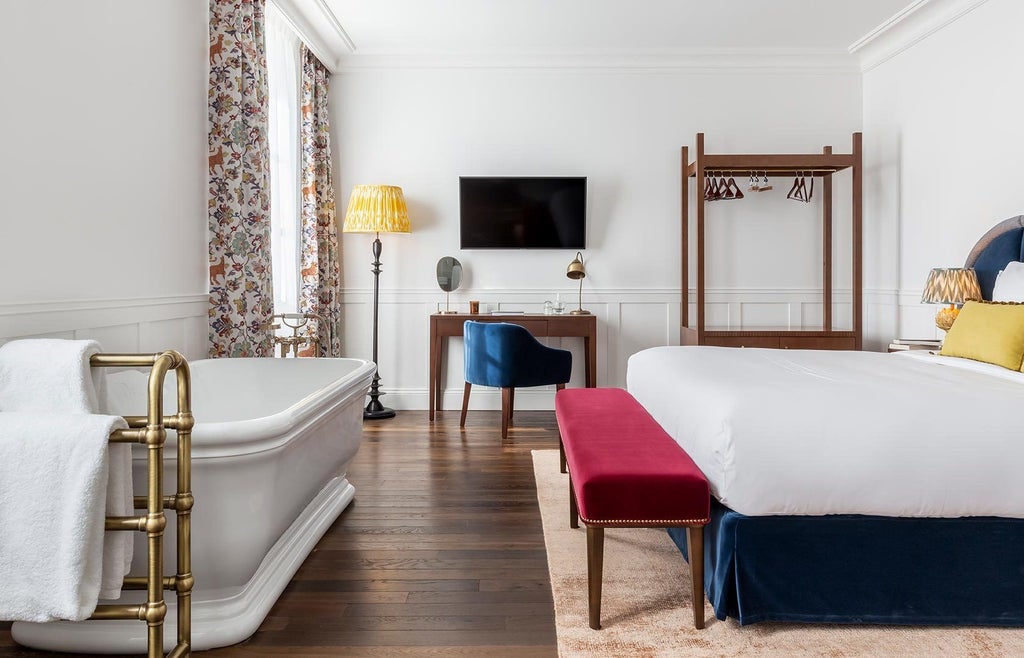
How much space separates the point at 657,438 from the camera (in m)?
2.25

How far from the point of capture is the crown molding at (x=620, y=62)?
5352 millimetres

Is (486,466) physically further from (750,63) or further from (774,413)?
(750,63)

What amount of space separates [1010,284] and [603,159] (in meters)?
2.91

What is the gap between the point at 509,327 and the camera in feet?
14.7

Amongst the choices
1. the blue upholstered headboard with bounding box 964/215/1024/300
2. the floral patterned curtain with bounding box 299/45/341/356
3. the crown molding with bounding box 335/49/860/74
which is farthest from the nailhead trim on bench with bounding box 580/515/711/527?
the crown molding with bounding box 335/49/860/74

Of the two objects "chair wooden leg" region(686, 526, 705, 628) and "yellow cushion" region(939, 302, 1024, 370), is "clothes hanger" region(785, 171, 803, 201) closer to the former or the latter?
"yellow cushion" region(939, 302, 1024, 370)

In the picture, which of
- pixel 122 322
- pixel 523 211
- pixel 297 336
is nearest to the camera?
pixel 122 322

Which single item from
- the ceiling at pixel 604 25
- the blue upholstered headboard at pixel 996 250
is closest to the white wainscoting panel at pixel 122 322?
the ceiling at pixel 604 25

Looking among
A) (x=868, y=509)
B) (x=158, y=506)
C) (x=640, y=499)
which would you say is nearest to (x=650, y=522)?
(x=640, y=499)

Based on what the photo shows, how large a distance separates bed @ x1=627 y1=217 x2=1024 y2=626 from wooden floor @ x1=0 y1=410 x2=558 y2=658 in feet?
2.10

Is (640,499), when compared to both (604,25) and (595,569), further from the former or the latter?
(604,25)

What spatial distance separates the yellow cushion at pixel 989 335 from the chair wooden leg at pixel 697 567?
175 cm

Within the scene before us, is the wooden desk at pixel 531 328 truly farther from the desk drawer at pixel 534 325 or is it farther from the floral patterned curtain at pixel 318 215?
the floral patterned curtain at pixel 318 215

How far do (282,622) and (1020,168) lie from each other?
4261 mm
